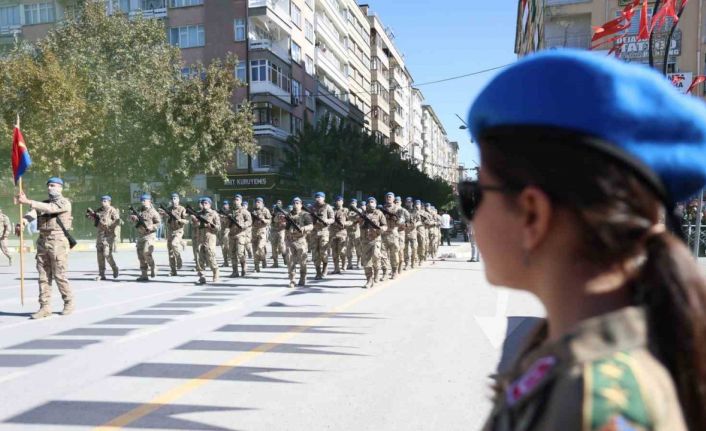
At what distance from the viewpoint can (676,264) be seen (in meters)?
0.94

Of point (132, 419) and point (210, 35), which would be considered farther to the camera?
point (210, 35)

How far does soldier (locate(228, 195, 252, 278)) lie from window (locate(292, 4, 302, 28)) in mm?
30027

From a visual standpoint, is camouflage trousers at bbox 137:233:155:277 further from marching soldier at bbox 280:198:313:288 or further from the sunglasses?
the sunglasses

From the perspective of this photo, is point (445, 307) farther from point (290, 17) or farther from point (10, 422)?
point (290, 17)

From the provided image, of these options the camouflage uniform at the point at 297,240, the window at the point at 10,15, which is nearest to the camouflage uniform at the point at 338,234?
the camouflage uniform at the point at 297,240

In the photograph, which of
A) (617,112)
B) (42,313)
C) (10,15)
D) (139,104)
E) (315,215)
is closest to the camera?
(617,112)

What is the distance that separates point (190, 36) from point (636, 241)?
42228 mm

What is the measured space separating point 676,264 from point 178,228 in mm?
15409

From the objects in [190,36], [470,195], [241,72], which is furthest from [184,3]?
[470,195]

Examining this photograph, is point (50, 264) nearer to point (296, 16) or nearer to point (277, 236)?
point (277, 236)

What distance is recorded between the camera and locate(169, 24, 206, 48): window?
40062 millimetres

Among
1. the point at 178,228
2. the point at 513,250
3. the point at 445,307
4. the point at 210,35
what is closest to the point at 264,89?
the point at 210,35

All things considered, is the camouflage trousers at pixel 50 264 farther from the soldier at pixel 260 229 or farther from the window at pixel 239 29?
the window at pixel 239 29

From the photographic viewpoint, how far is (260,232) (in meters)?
16.8
